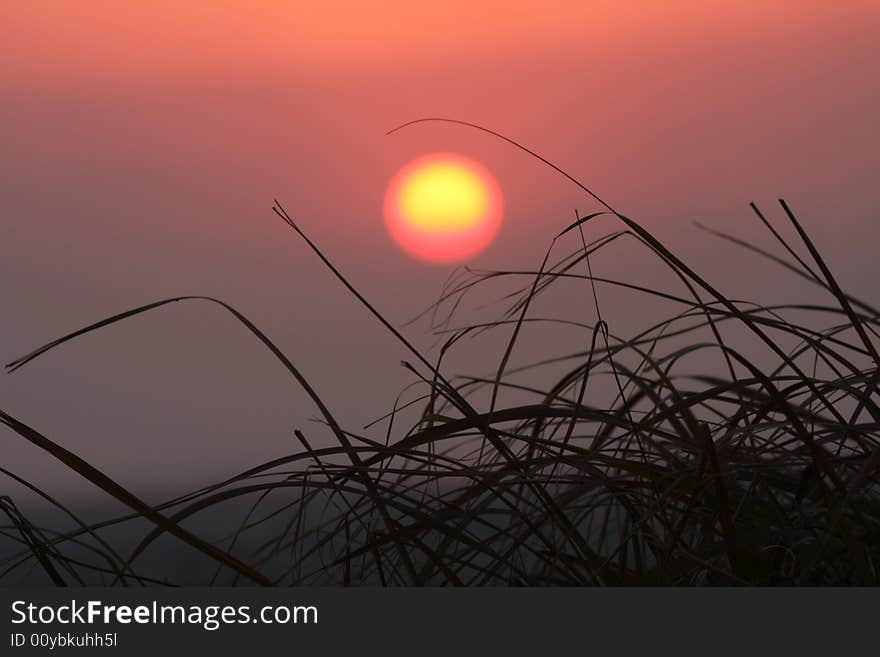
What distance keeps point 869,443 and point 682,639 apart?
0.27m

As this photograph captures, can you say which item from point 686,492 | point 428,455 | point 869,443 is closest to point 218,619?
point 428,455

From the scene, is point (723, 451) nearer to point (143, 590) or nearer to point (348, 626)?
point (348, 626)

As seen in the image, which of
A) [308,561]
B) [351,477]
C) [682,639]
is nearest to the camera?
[682,639]

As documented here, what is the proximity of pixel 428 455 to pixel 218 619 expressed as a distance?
0.19 meters

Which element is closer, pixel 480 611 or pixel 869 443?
pixel 480 611

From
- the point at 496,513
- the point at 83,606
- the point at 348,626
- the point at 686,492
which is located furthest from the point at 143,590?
the point at 686,492

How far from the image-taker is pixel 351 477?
78 cm

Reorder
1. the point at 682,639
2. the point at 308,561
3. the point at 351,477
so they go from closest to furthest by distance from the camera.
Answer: the point at 682,639, the point at 351,477, the point at 308,561

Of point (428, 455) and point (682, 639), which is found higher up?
point (428, 455)

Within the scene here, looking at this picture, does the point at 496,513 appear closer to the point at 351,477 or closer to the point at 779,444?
the point at 351,477

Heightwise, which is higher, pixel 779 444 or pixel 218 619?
pixel 779 444

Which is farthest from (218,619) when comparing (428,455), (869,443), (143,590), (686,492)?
(869,443)

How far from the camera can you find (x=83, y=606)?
2.38ft

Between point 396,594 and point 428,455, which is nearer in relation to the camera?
point 396,594
